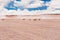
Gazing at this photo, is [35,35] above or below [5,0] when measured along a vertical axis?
below

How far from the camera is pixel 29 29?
567 mm

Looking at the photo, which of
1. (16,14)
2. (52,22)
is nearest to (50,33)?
(52,22)

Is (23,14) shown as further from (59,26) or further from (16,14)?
(59,26)

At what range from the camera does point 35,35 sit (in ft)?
1.83

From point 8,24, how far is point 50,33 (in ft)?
0.54

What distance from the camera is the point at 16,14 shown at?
1.92ft

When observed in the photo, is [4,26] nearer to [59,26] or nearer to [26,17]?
[26,17]

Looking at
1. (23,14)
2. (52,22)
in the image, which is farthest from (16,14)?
(52,22)

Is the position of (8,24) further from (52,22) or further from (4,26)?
(52,22)

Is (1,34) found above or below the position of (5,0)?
below

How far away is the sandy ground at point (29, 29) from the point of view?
0.56 metres

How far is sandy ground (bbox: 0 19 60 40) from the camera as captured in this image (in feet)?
1.82

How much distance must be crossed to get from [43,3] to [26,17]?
3.6 inches

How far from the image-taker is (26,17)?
0.58m
